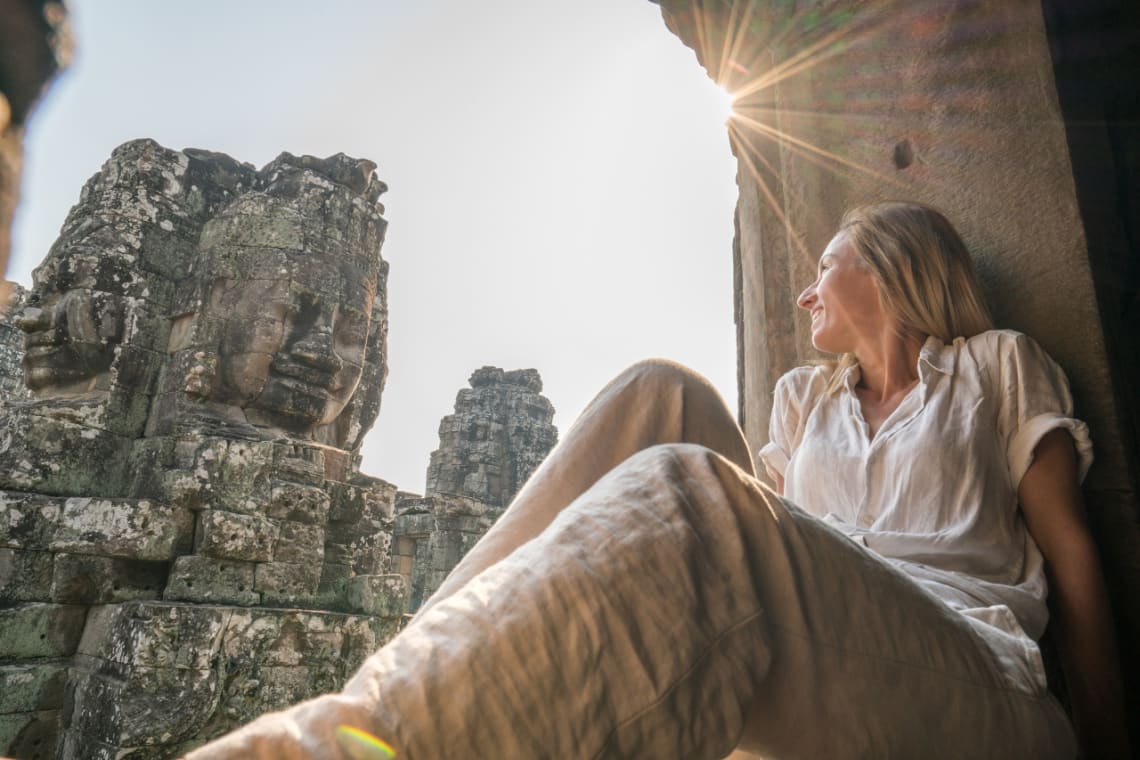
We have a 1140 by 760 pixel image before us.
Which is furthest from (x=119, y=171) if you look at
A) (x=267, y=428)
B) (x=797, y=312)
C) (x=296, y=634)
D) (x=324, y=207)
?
(x=797, y=312)

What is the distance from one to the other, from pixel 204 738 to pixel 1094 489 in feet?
11.5

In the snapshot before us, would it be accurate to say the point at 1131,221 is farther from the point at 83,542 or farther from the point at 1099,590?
the point at 83,542

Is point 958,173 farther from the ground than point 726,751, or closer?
farther from the ground

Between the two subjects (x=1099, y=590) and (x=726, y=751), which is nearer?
(x=726, y=751)

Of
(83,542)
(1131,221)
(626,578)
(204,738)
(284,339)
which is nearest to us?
(626,578)

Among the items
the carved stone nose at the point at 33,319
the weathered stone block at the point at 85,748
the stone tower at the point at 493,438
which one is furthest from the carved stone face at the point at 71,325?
the stone tower at the point at 493,438

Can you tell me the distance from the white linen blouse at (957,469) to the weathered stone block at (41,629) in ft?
12.2

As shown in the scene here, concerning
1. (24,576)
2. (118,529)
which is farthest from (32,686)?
(118,529)

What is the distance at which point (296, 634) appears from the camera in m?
3.52

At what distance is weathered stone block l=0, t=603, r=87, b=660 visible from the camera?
338cm

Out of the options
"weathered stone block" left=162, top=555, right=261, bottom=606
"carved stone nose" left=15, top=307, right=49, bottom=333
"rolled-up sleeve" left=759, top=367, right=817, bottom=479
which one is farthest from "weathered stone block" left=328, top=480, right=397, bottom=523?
"rolled-up sleeve" left=759, top=367, right=817, bottom=479

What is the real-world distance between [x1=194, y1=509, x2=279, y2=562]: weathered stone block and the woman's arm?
11.5 ft

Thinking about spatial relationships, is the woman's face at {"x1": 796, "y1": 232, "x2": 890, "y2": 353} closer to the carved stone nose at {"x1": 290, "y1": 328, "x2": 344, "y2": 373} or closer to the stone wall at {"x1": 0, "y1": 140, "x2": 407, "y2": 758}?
the stone wall at {"x1": 0, "y1": 140, "x2": 407, "y2": 758}

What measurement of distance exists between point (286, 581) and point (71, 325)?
2.04 meters
